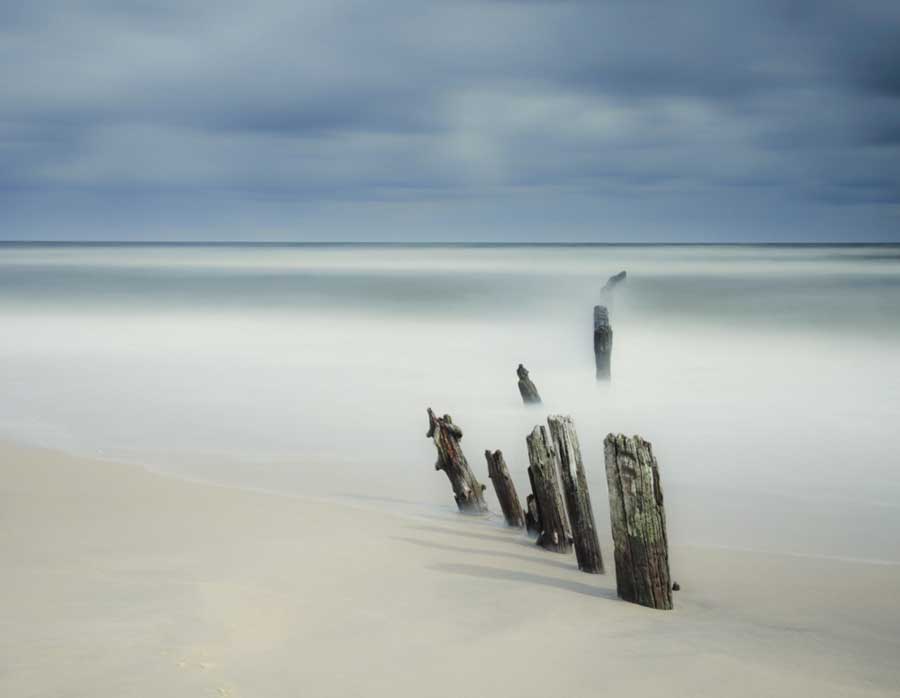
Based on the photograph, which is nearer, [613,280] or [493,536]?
[493,536]

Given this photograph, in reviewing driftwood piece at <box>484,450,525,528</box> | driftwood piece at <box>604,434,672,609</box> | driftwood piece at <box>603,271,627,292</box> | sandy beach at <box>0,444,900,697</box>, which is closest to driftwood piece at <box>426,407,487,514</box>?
driftwood piece at <box>484,450,525,528</box>

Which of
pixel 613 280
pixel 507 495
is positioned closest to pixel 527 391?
pixel 507 495

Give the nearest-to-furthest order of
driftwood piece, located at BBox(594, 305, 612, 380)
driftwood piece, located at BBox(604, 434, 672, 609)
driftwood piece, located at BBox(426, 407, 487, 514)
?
driftwood piece, located at BBox(604, 434, 672, 609)
driftwood piece, located at BBox(426, 407, 487, 514)
driftwood piece, located at BBox(594, 305, 612, 380)

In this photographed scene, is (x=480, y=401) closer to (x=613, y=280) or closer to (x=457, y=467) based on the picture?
(x=457, y=467)

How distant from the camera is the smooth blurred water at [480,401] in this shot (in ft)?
34.8

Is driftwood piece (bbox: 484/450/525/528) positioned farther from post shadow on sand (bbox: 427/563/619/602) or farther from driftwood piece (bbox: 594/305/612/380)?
driftwood piece (bbox: 594/305/612/380)

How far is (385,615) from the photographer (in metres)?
5.96

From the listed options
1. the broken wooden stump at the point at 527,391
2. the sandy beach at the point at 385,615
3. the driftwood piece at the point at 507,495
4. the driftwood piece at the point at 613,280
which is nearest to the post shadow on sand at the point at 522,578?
the sandy beach at the point at 385,615

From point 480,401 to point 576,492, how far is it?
10050 mm

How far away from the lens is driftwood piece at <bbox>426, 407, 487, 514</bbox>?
29.6 ft

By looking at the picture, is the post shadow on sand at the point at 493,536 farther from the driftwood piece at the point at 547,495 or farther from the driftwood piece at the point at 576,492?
the driftwood piece at the point at 576,492

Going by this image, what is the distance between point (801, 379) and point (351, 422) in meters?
11.0

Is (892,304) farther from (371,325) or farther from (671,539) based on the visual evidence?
(671,539)

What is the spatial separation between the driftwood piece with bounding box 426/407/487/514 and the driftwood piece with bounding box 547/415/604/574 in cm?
195
